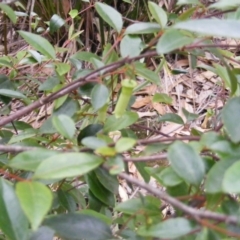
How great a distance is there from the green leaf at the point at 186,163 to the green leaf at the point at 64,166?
2.9 inches

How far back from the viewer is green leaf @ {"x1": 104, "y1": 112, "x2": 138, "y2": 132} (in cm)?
52

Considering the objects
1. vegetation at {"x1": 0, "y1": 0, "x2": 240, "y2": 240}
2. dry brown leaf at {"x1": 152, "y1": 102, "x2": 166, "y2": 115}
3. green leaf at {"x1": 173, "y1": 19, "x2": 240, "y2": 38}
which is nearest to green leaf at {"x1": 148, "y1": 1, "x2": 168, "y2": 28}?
vegetation at {"x1": 0, "y1": 0, "x2": 240, "y2": 240}

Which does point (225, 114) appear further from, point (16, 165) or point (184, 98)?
point (184, 98)

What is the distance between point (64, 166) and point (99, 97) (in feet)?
0.60

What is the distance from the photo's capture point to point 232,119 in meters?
0.43

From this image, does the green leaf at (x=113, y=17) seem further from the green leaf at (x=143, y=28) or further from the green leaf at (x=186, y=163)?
the green leaf at (x=186, y=163)

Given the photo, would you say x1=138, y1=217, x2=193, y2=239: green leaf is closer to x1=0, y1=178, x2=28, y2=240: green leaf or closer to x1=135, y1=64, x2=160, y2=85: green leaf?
x1=0, y1=178, x2=28, y2=240: green leaf

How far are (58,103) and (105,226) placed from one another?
206 mm

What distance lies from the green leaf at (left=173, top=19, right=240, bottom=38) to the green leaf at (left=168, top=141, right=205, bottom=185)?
11cm

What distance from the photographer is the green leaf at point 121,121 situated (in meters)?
0.52

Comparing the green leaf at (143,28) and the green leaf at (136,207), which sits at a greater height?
the green leaf at (143,28)

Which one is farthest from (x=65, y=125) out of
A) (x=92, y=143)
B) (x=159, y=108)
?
(x=159, y=108)

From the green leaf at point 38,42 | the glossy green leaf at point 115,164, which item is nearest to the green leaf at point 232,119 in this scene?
the glossy green leaf at point 115,164

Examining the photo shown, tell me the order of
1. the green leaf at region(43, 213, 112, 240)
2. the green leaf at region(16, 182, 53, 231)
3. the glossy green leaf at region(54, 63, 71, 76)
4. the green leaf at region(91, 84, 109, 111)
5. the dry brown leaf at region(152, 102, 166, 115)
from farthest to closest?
1. the dry brown leaf at region(152, 102, 166, 115)
2. the glossy green leaf at region(54, 63, 71, 76)
3. the green leaf at region(91, 84, 109, 111)
4. the green leaf at region(43, 213, 112, 240)
5. the green leaf at region(16, 182, 53, 231)
